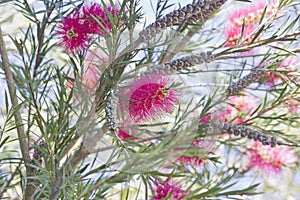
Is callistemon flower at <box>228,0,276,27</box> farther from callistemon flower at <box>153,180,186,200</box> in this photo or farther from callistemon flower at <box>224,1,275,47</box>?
callistemon flower at <box>153,180,186,200</box>

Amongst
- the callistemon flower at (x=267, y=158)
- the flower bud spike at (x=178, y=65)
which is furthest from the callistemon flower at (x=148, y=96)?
the callistemon flower at (x=267, y=158)

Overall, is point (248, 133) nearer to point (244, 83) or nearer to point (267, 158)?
point (244, 83)

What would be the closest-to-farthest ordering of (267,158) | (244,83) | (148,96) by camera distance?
(148,96) < (244,83) < (267,158)

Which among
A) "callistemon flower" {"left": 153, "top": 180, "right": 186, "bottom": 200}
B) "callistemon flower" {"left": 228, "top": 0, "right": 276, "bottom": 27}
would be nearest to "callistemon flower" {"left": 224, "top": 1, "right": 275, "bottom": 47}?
"callistemon flower" {"left": 228, "top": 0, "right": 276, "bottom": 27}

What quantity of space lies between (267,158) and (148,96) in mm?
302

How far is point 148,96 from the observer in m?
0.27

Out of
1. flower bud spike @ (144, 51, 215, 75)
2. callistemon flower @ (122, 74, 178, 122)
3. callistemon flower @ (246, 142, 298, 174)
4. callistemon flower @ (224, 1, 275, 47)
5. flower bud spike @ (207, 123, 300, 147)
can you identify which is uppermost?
callistemon flower @ (224, 1, 275, 47)

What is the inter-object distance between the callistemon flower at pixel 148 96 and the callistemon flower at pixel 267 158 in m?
0.29

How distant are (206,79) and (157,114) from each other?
0.10ft

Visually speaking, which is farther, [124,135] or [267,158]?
[267,158]

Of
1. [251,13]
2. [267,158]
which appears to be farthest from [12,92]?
[267,158]

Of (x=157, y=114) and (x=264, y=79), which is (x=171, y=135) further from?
(x=264, y=79)

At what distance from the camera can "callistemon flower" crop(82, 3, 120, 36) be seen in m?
0.29

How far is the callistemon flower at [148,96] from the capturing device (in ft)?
0.87
